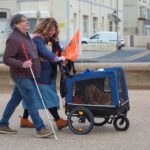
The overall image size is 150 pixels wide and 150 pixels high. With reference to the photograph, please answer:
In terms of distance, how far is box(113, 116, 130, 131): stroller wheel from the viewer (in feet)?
28.5

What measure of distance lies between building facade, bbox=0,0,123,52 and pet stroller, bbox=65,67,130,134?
3310 cm

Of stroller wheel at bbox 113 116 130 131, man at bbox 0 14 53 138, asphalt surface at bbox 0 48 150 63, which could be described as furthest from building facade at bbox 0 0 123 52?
man at bbox 0 14 53 138

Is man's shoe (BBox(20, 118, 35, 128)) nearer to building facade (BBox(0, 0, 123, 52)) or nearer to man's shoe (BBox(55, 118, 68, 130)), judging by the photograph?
man's shoe (BBox(55, 118, 68, 130))

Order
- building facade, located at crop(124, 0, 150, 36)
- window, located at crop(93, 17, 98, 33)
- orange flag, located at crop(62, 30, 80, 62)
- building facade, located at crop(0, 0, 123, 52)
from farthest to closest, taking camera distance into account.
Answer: building facade, located at crop(124, 0, 150, 36) → window, located at crop(93, 17, 98, 33) → building facade, located at crop(0, 0, 123, 52) → orange flag, located at crop(62, 30, 80, 62)

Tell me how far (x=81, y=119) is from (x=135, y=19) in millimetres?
74933

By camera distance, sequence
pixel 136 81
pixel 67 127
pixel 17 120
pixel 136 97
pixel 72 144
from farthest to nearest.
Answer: pixel 136 81, pixel 136 97, pixel 17 120, pixel 67 127, pixel 72 144

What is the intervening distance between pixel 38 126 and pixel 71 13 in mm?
43828

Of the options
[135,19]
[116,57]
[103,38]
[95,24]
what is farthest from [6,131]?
[135,19]

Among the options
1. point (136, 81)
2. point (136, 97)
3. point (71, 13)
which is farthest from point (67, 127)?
point (71, 13)

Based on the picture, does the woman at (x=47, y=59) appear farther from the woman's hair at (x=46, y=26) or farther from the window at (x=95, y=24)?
the window at (x=95, y=24)

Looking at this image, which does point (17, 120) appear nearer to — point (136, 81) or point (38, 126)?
point (38, 126)

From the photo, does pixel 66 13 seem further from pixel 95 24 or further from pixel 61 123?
pixel 61 123

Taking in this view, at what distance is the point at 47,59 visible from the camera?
330 inches

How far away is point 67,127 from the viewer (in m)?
8.99
